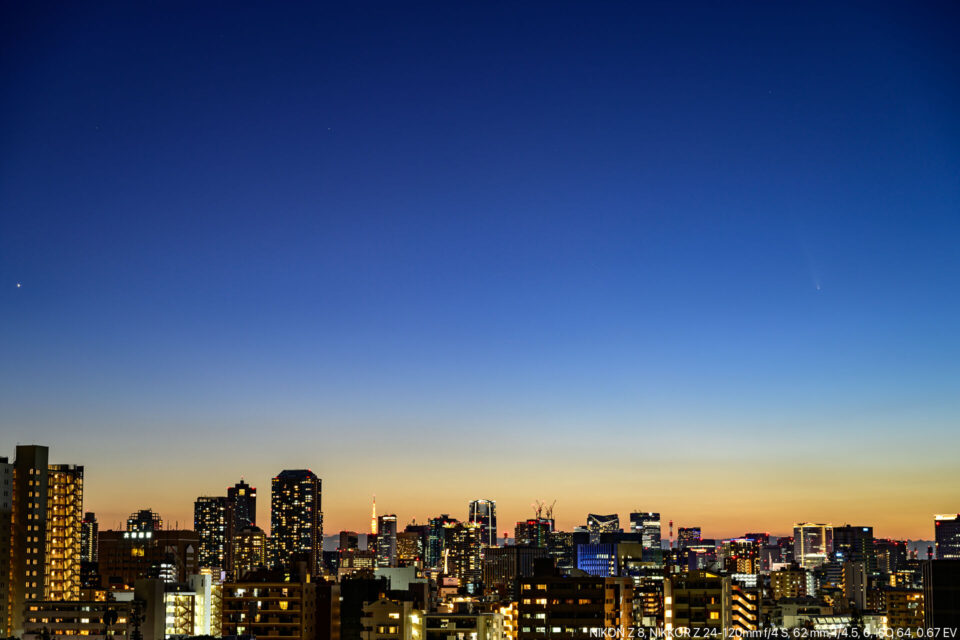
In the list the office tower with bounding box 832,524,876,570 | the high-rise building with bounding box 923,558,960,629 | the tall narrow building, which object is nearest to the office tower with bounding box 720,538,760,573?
the office tower with bounding box 832,524,876,570

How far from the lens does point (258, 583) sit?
62.1 m

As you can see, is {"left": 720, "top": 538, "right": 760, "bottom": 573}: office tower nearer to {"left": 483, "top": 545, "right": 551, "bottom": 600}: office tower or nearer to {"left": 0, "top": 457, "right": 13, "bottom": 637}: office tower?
{"left": 483, "top": 545, "right": 551, "bottom": 600}: office tower

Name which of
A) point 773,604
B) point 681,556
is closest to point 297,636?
point 773,604

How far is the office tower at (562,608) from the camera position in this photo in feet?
195

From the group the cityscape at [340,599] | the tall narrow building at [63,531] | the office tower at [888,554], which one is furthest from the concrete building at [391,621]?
the office tower at [888,554]

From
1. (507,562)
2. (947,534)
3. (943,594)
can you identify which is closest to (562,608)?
(943,594)

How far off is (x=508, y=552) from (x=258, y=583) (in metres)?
124

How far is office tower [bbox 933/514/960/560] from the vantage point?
17075cm

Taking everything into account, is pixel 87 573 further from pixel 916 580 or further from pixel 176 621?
pixel 916 580

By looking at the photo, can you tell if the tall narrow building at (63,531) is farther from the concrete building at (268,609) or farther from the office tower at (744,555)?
the office tower at (744,555)

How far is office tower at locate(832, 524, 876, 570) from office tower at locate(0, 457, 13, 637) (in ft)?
485

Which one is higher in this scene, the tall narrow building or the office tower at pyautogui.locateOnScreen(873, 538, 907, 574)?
the tall narrow building

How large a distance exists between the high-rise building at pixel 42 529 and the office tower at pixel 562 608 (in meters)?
44.3

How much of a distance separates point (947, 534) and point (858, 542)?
20973 mm
